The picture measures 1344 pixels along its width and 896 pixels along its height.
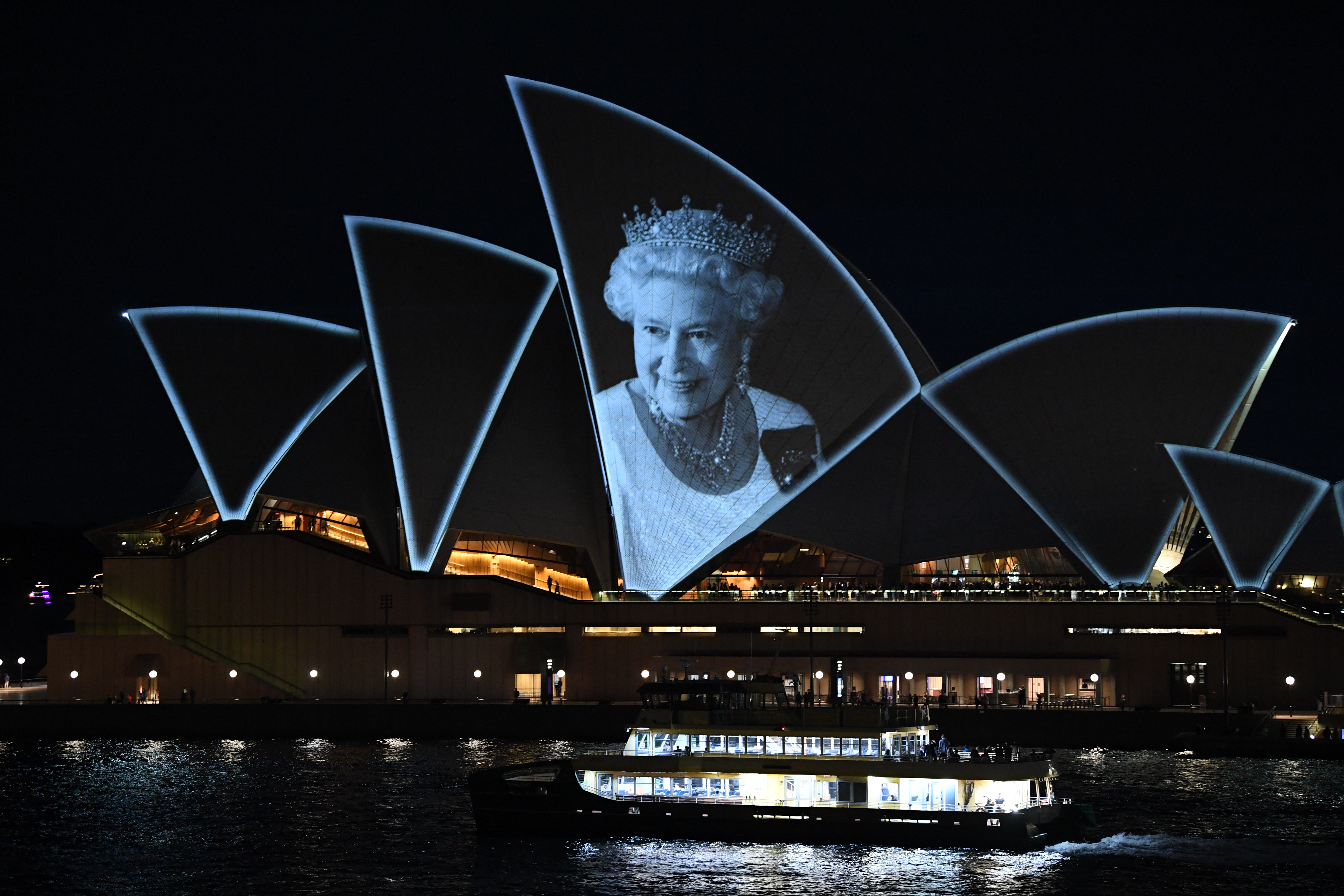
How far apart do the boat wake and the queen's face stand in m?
22.9

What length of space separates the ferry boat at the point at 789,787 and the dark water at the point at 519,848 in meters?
0.43

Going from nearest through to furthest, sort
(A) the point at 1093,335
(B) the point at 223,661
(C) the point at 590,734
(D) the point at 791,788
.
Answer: (D) the point at 791,788, (C) the point at 590,734, (A) the point at 1093,335, (B) the point at 223,661

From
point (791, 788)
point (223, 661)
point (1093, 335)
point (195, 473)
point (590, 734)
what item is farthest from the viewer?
point (195, 473)

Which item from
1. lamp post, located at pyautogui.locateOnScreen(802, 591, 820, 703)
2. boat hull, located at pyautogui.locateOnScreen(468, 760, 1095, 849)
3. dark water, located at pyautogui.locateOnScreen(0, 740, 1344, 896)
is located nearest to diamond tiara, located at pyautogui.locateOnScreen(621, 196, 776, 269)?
lamp post, located at pyautogui.locateOnScreen(802, 591, 820, 703)

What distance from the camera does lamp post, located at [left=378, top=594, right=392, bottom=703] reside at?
49.7m

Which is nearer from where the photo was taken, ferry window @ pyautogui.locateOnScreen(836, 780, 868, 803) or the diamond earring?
ferry window @ pyautogui.locateOnScreen(836, 780, 868, 803)

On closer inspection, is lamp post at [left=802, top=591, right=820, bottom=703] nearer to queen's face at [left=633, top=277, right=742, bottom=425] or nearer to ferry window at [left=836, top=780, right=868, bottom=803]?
queen's face at [left=633, top=277, right=742, bottom=425]

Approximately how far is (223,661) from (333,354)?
416 inches

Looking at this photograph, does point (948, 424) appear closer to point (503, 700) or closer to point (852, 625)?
point (852, 625)

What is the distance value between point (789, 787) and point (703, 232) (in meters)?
21.8

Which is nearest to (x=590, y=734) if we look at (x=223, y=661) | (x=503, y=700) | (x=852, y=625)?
(x=503, y=700)

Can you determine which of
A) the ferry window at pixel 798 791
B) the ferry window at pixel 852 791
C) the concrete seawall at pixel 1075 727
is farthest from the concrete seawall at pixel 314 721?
the ferry window at pixel 852 791

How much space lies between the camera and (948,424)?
50.2m

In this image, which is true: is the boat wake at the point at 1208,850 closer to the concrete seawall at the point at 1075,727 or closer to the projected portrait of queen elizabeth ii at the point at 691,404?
the concrete seawall at the point at 1075,727
